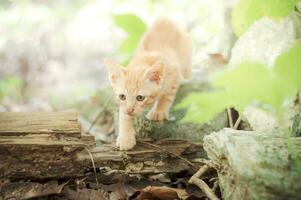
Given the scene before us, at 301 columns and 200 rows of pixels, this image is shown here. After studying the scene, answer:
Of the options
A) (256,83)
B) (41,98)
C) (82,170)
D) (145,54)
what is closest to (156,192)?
(82,170)

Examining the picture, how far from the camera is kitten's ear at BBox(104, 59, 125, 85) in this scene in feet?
9.64

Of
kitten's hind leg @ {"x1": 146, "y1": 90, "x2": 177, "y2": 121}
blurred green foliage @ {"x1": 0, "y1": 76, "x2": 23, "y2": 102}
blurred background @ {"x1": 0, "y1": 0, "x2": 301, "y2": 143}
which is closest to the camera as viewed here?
kitten's hind leg @ {"x1": 146, "y1": 90, "x2": 177, "y2": 121}

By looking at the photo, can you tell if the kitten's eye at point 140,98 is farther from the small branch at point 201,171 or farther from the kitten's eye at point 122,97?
the small branch at point 201,171

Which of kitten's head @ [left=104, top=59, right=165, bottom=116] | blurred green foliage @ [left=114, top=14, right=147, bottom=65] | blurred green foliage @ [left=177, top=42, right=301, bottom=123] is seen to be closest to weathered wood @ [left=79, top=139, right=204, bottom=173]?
kitten's head @ [left=104, top=59, right=165, bottom=116]

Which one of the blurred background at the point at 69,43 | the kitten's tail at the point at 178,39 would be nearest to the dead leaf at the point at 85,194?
the kitten's tail at the point at 178,39

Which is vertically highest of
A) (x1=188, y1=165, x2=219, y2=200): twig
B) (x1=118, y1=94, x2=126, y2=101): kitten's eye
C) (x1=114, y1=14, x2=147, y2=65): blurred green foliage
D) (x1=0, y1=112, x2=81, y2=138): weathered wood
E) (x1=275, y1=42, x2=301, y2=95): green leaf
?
(x1=114, y1=14, x2=147, y2=65): blurred green foliage

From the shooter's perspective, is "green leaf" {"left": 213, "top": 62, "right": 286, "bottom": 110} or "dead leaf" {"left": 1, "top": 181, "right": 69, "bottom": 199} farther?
"dead leaf" {"left": 1, "top": 181, "right": 69, "bottom": 199}

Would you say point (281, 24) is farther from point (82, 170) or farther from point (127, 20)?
point (82, 170)

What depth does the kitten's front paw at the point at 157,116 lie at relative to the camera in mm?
2957

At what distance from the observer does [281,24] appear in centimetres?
294

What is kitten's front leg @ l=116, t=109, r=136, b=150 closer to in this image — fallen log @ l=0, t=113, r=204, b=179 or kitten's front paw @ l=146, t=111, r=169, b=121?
fallen log @ l=0, t=113, r=204, b=179

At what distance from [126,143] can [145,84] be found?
55 cm

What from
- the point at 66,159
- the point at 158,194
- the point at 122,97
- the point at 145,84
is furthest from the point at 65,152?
the point at 145,84

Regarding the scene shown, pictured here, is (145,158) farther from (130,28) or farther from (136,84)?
(130,28)
